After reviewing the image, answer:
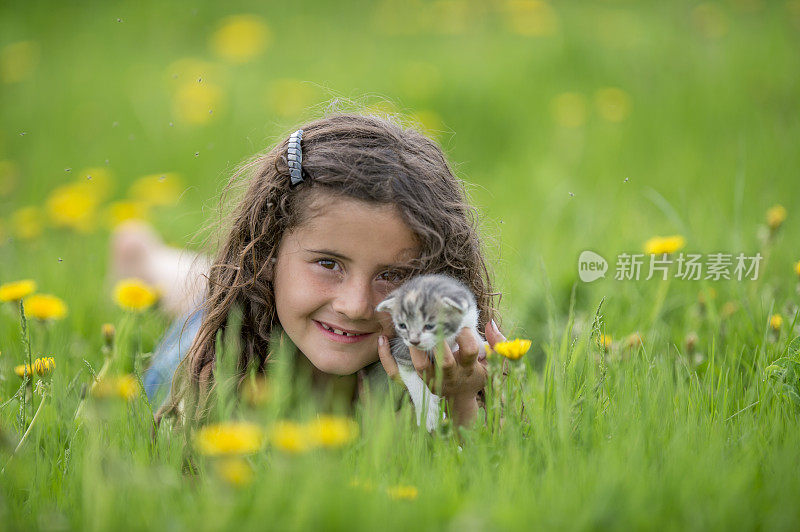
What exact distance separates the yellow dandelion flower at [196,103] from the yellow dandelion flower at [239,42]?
2.22 ft

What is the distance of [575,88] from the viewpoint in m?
5.97

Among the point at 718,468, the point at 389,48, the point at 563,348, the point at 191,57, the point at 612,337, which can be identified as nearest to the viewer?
the point at 718,468

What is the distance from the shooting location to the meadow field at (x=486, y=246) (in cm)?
154

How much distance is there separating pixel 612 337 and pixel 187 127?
4.67m

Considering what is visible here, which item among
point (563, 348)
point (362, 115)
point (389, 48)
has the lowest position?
point (563, 348)

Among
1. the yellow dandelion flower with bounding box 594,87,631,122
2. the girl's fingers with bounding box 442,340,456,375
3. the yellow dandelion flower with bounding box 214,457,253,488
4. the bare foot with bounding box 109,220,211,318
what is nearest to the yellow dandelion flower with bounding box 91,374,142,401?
the yellow dandelion flower with bounding box 214,457,253,488

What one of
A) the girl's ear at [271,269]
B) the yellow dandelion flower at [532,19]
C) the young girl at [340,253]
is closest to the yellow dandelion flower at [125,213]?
the young girl at [340,253]

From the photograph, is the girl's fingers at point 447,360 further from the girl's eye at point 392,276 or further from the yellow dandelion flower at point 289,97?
the yellow dandelion flower at point 289,97

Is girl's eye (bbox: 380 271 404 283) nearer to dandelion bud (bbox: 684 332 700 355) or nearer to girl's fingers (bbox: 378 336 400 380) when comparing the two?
girl's fingers (bbox: 378 336 400 380)

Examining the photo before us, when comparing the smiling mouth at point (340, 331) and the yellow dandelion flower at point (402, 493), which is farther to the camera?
the smiling mouth at point (340, 331)

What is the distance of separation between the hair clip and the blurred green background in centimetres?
49

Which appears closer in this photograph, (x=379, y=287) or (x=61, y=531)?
(x=61, y=531)

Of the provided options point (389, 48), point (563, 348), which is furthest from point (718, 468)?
point (389, 48)

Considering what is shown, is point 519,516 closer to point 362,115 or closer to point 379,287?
point 379,287
